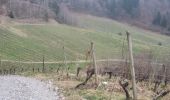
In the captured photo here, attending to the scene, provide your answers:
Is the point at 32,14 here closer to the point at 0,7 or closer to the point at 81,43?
the point at 0,7

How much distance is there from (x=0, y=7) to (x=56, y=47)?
55.5m

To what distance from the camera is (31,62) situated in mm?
100625

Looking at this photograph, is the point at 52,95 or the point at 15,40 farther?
the point at 15,40

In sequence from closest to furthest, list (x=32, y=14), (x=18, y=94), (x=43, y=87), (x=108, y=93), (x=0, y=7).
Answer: (x=108, y=93) < (x=18, y=94) < (x=43, y=87) < (x=0, y=7) < (x=32, y=14)

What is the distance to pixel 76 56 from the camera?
127 metres

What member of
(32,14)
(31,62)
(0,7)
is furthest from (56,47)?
(32,14)

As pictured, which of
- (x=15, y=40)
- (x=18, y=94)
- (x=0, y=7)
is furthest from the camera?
(x=0, y=7)

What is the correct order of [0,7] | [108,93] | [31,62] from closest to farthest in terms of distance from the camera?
[108,93]
[31,62]
[0,7]

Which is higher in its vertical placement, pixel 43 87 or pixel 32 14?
pixel 43 87

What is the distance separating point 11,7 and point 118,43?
1818 inches

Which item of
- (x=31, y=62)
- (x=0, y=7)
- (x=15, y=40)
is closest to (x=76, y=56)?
(x=15, y=40)

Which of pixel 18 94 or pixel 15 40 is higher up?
pixel 18 94

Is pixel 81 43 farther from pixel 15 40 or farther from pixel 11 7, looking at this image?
pixel 11 7

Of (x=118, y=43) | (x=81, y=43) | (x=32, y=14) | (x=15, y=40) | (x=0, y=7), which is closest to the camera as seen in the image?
(x=15, y=40)
